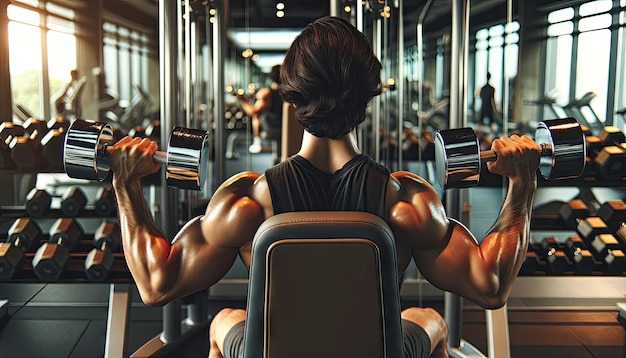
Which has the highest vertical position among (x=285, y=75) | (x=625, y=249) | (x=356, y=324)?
(x=285, y=75)

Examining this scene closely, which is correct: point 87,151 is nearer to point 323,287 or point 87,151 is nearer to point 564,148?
point 323,287

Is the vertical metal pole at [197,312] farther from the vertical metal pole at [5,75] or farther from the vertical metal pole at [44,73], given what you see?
the vertical metal pole at [44,73]

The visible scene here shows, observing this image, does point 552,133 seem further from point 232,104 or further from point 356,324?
point 232,104

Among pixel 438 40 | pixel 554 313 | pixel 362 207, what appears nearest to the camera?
pixel 362 207

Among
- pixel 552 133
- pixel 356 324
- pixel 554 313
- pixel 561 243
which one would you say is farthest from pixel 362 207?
pixel 554 313

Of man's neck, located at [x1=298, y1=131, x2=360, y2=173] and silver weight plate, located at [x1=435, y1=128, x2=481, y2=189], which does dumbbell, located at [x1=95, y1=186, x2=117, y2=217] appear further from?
silver weight plate, located at [x1=435, y1=128, x2=481, y2=189]

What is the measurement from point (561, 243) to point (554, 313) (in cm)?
73

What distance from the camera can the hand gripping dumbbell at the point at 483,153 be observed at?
48.4 inches

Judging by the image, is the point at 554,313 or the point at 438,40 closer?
the point at 554,313

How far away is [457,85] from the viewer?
247cm

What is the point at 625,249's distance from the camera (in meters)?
2.55

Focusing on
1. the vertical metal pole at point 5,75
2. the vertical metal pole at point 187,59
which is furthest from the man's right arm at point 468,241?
the vertical metal pole at point 5,75

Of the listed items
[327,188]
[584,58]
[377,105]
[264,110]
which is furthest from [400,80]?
[327,188]

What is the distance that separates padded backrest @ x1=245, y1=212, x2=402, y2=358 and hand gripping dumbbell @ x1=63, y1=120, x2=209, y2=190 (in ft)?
0.91
